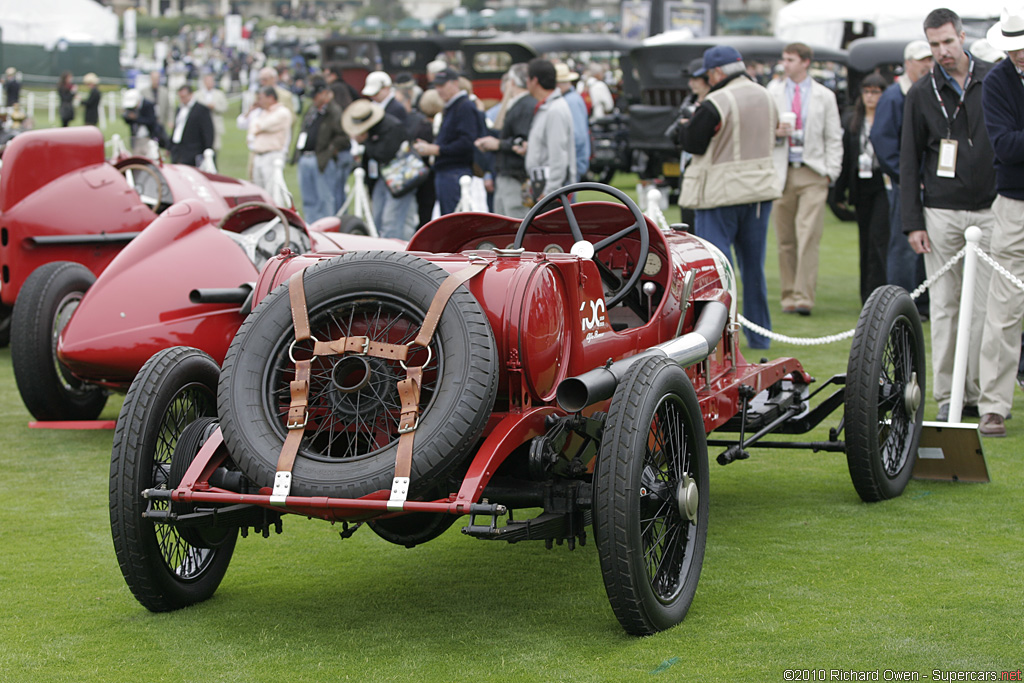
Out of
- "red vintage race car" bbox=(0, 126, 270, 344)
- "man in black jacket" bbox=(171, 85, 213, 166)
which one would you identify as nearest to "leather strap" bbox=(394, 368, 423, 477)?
"red vintage race car" bbox=(0, 126, 270, 344)

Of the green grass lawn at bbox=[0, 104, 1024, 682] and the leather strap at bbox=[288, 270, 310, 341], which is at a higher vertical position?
the leather strap at bbox=[288, 270, 310, 341]

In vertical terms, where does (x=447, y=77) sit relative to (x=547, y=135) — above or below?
above

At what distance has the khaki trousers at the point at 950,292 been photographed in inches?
269

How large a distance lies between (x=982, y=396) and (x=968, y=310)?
2.15ft

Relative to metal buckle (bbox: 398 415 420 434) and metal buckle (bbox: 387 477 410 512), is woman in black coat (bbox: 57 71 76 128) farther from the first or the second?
metal buckle (bbox: 387 477 410 512)

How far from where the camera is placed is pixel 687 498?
162 inches

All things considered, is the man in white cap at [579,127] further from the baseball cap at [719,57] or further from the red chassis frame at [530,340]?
the red chassis frame at [530,340]

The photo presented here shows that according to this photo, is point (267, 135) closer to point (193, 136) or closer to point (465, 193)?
point (193, 136)

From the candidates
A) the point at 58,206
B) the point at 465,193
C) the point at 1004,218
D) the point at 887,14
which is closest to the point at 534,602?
the point at 1004,218

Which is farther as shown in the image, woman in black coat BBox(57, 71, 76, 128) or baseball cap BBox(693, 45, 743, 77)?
woman in black coat BBox(57, 71, 76, 128)

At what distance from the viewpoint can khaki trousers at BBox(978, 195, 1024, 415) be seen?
6.42 meters

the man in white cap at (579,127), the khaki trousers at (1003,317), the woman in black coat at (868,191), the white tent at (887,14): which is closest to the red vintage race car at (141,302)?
the khaki trousers at (1003,317)

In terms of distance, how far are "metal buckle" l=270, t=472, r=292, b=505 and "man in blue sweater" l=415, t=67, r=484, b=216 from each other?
27.6 ft

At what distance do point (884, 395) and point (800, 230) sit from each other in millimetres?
5400
